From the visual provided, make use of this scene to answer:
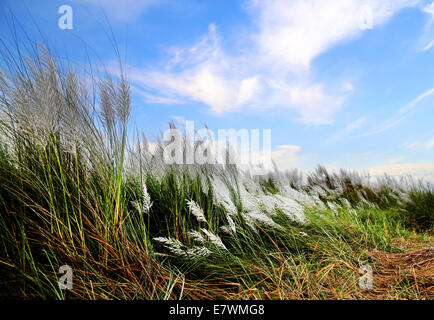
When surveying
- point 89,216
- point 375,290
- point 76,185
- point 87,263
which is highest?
point 76,185

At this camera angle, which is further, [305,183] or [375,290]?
[305,183]

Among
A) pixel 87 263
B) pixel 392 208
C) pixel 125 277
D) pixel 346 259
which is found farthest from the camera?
pixel 392 208

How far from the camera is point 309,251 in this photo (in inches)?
73.7

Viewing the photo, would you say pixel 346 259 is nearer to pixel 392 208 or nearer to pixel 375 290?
pixel 375 290

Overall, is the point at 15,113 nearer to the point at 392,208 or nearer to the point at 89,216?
the point at 89,216

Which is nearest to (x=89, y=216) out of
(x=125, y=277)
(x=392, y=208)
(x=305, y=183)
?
(x=125, y=277)

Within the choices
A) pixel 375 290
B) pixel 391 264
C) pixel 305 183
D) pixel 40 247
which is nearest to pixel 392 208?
pixel 305 183

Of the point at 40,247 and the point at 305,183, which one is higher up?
the point at 305,183
